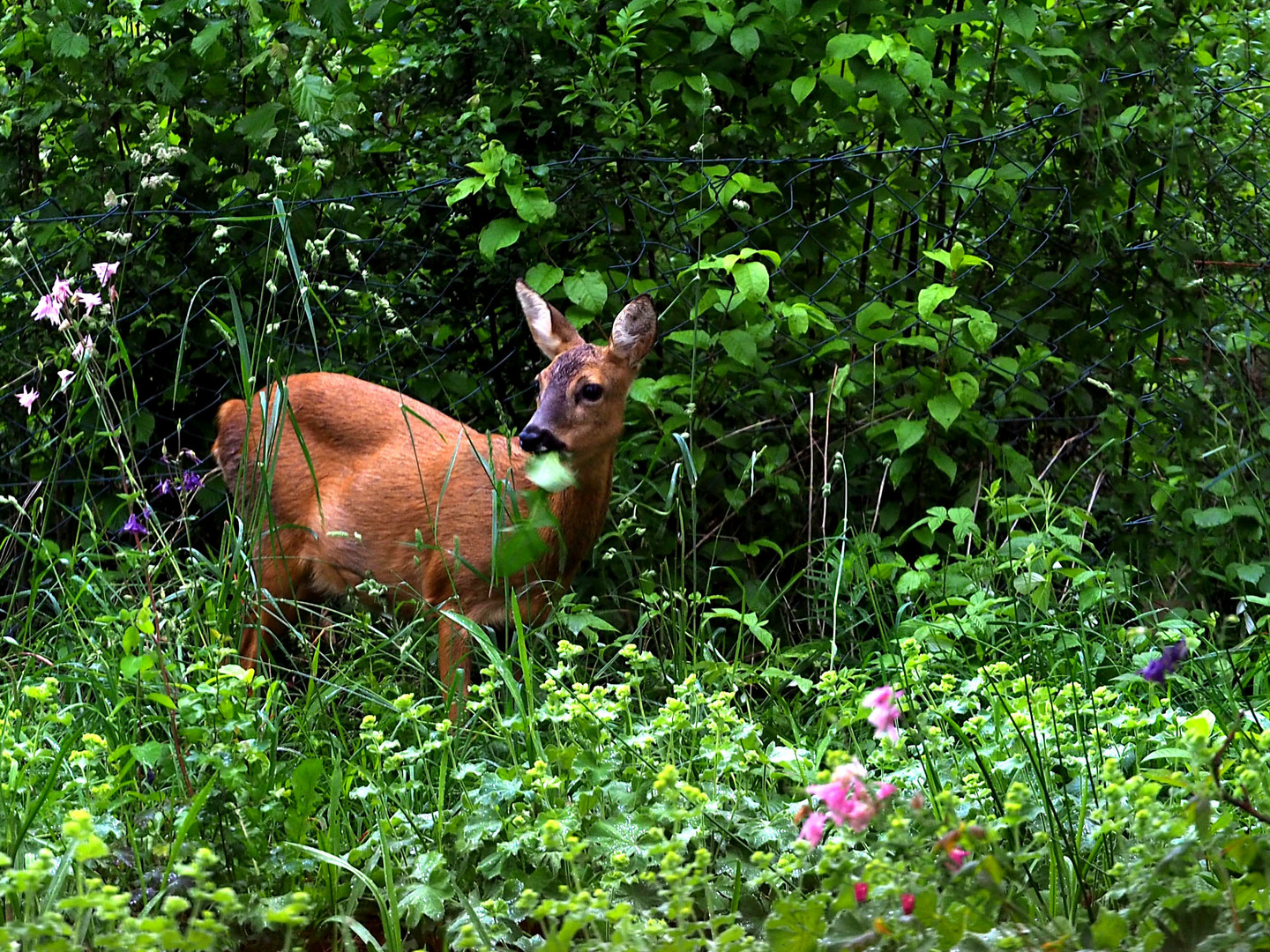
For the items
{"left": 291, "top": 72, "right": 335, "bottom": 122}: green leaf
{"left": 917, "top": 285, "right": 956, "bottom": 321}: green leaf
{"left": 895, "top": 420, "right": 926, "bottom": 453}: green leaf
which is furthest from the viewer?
{"left": 895, "top": 420, "right": 926, "bottom": 453}: green leaf

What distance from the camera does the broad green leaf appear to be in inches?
178

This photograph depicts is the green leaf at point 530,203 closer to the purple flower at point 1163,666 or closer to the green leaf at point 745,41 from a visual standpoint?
the green leaf at point 745,41

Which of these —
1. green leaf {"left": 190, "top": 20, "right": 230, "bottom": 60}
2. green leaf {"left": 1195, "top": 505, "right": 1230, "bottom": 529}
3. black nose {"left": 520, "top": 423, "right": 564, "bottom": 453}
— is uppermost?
green leaf {"left": 190, "top": 20, "right": 230, "bottom": 60}

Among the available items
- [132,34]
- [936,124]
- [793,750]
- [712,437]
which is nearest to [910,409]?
[712,437]

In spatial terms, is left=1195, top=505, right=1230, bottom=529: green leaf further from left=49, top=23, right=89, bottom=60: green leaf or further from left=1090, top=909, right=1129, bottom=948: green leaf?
left=49, top=23, right=89, bottom=60: green leaf

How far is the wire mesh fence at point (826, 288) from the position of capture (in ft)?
15.6

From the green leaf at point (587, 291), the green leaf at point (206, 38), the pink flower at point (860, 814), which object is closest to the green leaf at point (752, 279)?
the green leaf at point (587, 291)

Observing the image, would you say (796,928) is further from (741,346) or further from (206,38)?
(206,38)

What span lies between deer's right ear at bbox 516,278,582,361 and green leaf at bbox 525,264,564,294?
115 mm

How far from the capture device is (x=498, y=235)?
4617mm

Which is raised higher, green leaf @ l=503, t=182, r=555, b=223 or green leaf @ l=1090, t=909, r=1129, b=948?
green leaf @ l=503, t=182, r=555, b=223

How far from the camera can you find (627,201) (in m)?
4.92

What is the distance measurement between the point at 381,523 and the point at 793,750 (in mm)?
2158

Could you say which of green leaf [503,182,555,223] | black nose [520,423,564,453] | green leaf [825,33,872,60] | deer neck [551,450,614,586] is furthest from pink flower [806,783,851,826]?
green leaf [825,33,872,60]
